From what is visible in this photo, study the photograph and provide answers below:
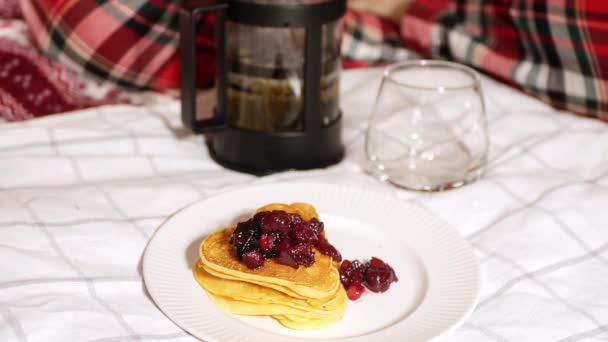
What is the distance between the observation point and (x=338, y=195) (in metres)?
1.07

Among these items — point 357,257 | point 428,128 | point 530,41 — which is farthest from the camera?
point 530,41

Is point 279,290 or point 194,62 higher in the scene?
point 194,62

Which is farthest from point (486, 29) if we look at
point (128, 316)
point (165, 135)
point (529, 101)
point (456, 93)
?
point (128, 316)

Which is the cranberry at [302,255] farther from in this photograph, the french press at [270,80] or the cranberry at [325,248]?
the french press at [270,80]

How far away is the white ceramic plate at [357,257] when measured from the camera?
2.70 feet

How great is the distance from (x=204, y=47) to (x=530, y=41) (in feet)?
1.74

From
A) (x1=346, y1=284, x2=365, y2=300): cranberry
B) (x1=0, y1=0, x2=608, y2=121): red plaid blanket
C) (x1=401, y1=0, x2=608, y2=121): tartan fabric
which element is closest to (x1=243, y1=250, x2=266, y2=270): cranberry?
(x1=346, y1=284, x2=365, y2=300): cranberry

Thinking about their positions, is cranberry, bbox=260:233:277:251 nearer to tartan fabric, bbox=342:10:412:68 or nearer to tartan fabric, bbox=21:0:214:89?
tartan fabric, bbox=21:0:214:89

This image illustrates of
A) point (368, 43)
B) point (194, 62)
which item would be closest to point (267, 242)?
point (194, 62)

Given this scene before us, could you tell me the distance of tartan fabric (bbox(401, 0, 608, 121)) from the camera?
1.29 m

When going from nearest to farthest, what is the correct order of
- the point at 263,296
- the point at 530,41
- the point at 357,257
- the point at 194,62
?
the point at 263,296 < the point at 357,257 < the point at 194,62 < the point at 530,41

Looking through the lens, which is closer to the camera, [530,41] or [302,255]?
[302,255]

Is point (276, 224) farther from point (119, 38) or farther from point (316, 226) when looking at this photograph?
point (119, 38)

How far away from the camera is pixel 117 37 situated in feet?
4.37
